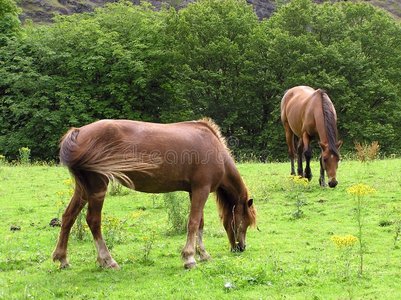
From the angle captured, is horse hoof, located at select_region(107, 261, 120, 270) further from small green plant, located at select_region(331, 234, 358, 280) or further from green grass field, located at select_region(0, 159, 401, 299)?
small green plant, located at select_region(331, 234, 358, 280)

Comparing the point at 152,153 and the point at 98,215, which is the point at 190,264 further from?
the point at 152,153

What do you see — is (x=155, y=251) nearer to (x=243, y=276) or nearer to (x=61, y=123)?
(x=243, y=276)

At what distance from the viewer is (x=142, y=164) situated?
21.3 feet

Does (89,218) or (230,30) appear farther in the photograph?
(230,30)

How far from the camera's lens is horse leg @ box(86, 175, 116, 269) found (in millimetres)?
6430

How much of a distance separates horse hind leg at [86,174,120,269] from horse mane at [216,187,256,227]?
1.85 metres

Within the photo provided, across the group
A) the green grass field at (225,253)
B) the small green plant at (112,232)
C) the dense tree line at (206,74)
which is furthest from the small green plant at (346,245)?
the dense tree line at (206,74)

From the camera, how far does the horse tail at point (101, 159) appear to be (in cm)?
616

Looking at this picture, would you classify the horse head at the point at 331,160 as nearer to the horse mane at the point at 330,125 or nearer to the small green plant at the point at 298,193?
Result: the horse mane at the point at 330,125

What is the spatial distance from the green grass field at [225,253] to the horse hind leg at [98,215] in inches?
6.2

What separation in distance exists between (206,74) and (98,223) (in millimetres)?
28748

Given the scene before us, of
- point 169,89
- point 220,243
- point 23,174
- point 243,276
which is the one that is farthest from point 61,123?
point 243,276

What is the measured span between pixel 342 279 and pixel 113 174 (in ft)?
10.2

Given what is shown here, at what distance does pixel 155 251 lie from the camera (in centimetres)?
784
